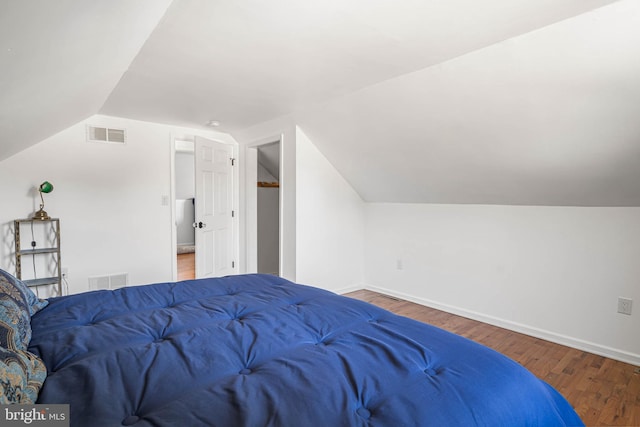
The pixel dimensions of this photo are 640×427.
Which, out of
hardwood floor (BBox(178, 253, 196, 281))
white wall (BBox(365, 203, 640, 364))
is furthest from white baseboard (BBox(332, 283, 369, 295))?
hardwood floor (BBox(178, 253, 196, 281))

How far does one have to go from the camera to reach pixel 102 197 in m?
3.70

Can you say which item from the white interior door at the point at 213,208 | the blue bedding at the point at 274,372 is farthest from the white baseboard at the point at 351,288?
the blue bedding at the point at 274,372

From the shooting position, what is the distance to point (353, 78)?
2.59m

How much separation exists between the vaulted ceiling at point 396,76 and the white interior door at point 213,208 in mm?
733

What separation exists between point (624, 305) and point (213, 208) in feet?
13.3

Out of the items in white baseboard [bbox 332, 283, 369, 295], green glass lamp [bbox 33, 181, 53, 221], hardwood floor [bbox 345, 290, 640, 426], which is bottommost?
hardwood floor [bbox 345, 290, 640, 426]

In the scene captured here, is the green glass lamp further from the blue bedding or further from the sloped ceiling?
the blue bedding

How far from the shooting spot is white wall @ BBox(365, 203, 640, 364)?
256cm

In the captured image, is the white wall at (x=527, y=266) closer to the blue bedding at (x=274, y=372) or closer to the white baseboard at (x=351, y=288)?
the white baseboard at (x=351, y=288)

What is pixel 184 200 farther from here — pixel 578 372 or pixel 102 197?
pixel 578 372

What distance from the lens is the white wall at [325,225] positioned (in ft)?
12.4

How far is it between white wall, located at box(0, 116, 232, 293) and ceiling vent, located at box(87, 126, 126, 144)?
5 centimetres

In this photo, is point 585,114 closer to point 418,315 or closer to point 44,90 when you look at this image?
point 418,315

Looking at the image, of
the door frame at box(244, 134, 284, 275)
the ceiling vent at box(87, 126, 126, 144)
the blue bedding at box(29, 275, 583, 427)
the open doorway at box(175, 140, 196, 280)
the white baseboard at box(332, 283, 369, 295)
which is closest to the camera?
the blue bedding at box(29, 275, 583, 427)
